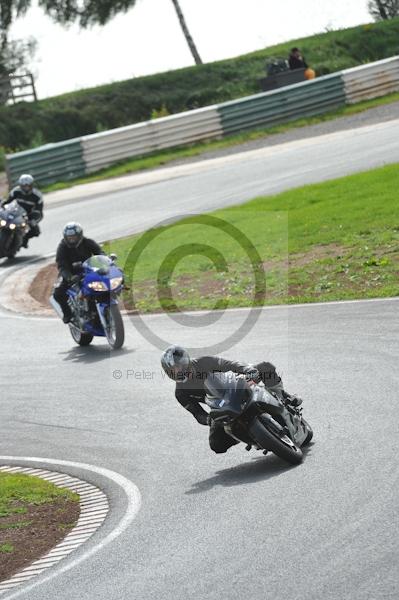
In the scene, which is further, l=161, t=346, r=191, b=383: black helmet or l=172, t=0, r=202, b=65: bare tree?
l=172, t=0, r=202, b=65: bare tree

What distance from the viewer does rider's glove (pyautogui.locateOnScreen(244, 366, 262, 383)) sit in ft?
32.1

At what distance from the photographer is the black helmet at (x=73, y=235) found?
1647 cm

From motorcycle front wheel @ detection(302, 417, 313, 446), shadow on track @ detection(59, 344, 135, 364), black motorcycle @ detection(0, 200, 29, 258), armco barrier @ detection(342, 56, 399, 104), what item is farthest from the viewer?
armco barrier @ detection(342, 56, 399, 104)

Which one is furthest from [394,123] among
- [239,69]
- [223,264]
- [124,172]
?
[239,69]

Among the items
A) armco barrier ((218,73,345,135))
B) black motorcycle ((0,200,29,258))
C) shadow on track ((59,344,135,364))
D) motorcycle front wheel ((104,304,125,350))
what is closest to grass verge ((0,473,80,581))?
shadow on track ((59,344,135,364))

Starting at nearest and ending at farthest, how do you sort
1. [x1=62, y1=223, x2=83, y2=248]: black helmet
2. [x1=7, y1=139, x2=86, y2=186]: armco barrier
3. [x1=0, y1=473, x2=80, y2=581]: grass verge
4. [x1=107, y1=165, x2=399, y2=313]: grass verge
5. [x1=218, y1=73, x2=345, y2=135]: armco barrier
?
[x1=0, y1=473, x2=80, y2=581]: grass verge < [x1=62, y1=223, x2=83, y2=248]: black helmet < [x1=107, y1=165, x2=399, y2=313]: grass verge < [x1=7, y1=139, x2=86, y2=186]: armco barrier < [x1=218, y1=73, x2=345, y2=135]: armco barrier

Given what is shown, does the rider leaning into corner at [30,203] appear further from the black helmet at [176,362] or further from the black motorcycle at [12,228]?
the black helmet at [176,362]

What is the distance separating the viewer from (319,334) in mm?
14586

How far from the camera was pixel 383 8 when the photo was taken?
53375mm

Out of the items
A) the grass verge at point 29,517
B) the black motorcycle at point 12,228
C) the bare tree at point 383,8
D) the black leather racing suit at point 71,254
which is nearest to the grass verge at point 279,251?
the black motorcycle at point 12,228

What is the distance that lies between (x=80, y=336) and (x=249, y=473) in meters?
7.23

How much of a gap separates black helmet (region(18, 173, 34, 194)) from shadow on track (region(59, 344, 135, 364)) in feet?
28.8

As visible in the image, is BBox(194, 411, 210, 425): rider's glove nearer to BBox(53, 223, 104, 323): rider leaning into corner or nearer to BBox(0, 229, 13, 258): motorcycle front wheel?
BBox(53, 223, 104, 323): rider leaning into corner

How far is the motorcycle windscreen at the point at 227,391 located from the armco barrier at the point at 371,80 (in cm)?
2829
